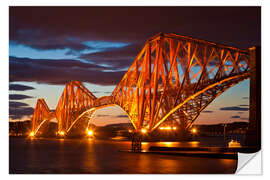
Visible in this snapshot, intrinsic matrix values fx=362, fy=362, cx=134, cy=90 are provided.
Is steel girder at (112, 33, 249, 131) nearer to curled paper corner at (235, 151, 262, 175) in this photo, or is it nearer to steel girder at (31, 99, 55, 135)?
curled paper corner at (235, 151, 262, 175)

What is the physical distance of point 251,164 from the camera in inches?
838

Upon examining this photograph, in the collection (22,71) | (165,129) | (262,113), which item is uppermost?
(22,71)

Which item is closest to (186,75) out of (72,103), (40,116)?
(72,103)

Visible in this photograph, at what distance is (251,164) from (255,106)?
143 inches

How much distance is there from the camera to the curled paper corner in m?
20.6

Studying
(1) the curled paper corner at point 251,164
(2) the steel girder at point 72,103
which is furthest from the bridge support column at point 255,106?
(2) the steel girder at point 72,103

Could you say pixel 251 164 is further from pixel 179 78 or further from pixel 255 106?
pixel 179 78

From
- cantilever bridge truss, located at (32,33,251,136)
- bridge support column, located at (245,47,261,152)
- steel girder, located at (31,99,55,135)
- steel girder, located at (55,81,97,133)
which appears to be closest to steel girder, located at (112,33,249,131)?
cantilever bridge truss, located at (32,33,251,136)

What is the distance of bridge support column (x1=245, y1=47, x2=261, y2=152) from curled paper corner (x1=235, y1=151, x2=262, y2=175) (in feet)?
2.04

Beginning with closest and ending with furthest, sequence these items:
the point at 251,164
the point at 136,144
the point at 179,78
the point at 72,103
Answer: the point at 251,164
the point at 136,144
the point at 179,78
the point at 72,103

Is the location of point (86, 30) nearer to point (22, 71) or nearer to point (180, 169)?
point (22, 71)

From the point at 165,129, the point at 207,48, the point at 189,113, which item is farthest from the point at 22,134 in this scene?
the point at 207,48

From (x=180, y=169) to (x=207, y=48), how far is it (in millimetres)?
19413

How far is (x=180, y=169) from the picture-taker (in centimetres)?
2277
